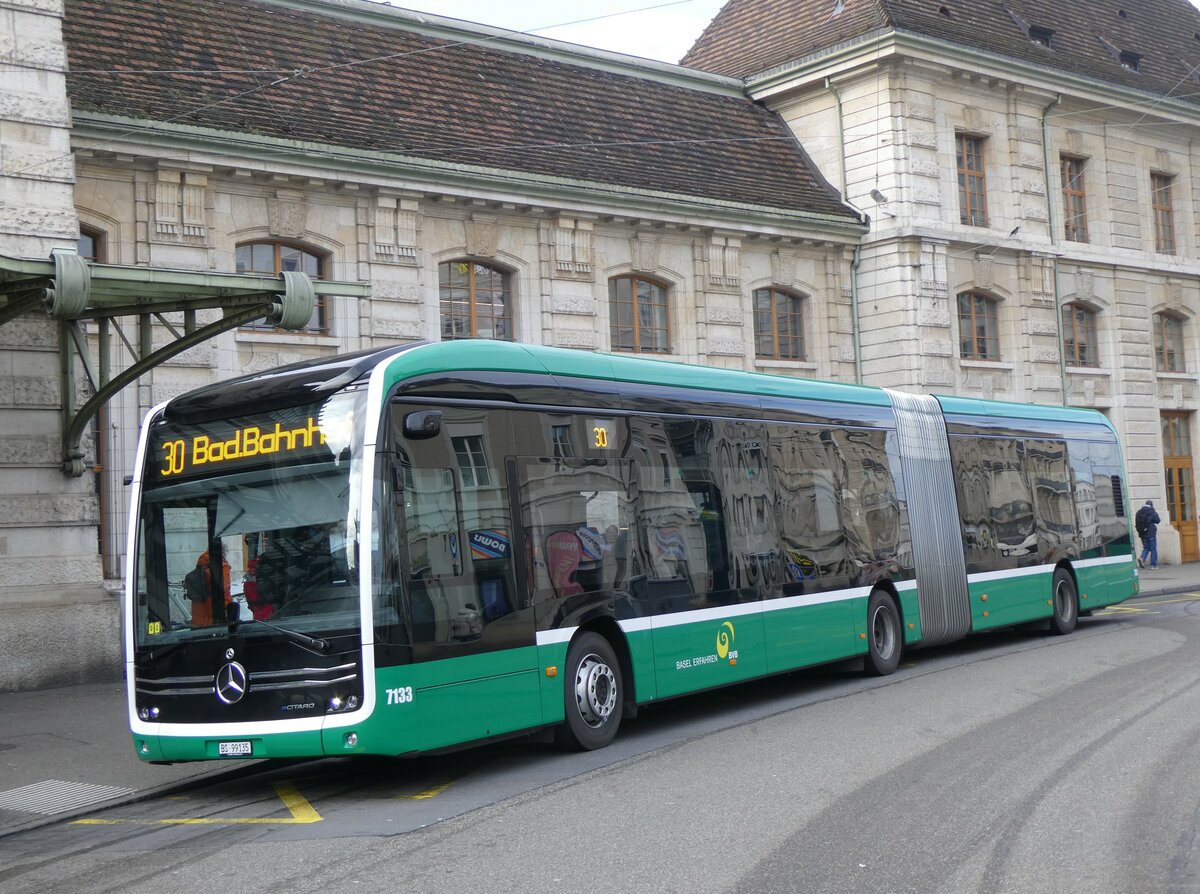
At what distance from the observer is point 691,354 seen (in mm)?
25828

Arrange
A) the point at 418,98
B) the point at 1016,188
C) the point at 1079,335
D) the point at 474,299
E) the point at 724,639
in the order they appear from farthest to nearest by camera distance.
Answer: the point at 1079,335 < the point at 1016,188 < the point at 418,98 < the point at 474,299 < the point at 724,639

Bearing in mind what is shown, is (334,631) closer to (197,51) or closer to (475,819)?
(475,819)

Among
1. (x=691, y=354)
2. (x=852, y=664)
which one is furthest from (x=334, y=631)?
(x=691, y=354)

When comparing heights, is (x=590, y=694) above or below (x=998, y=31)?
below

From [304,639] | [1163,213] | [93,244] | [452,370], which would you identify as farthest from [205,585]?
[1163,213]

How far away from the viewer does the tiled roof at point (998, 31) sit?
29.7 meters

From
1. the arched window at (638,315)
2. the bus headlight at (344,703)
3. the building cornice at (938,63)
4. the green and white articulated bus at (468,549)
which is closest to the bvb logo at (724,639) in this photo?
the green and white articulated bus at (468,549)

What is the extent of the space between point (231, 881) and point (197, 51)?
16262 mm

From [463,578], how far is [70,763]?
396 cm

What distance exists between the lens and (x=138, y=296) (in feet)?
46.1

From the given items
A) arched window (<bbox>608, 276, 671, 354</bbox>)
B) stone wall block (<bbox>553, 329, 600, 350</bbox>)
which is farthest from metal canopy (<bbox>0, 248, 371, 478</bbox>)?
arched window (<bbox>608, 276, 671, 354</bbox>)

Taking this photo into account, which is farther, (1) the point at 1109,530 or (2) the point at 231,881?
(1) the point at 1109,530

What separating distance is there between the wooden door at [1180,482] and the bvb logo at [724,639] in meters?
24.9

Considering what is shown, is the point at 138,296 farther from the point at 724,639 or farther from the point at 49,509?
the point at 724,639
